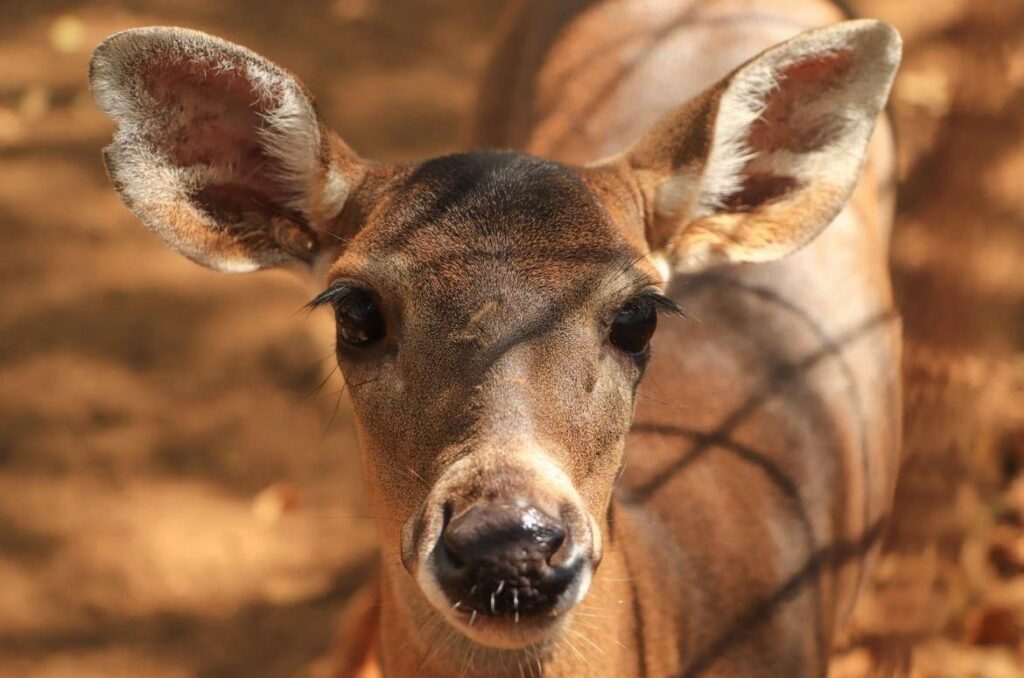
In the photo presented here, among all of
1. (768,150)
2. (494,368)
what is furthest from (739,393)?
(494,368)

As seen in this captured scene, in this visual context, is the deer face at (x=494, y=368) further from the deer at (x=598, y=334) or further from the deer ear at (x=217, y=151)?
the deer ear at (x=217, y=151)

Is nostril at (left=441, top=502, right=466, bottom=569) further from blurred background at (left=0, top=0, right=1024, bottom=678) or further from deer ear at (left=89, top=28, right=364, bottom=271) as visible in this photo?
blurred background at (left=0, top=0, right=1024, bottom=678)

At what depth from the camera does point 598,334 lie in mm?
2879

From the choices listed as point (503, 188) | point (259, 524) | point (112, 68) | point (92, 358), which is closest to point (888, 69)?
point (503, 188)

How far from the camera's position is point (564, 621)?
8.98ft

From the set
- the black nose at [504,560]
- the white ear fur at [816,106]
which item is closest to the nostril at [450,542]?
the black nose at [504,560]

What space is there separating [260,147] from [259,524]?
8.37 ft

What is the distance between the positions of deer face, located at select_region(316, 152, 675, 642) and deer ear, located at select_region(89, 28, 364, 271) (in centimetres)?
29

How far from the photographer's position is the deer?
A: 8.68ft

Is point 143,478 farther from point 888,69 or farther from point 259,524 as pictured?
point 888,69

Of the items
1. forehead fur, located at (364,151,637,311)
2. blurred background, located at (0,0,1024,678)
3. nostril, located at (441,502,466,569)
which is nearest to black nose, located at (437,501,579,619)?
nostril, located at (441,502,466,569)

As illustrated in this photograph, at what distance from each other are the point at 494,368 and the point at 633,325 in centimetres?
45

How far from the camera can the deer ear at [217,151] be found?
3.01 m

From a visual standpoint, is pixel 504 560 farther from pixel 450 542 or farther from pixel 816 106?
pixel 816 106
